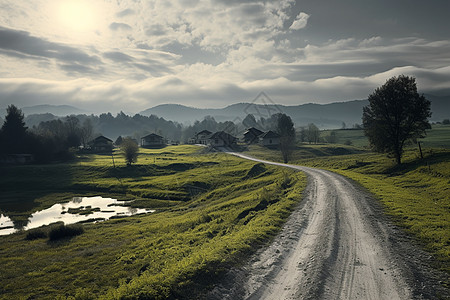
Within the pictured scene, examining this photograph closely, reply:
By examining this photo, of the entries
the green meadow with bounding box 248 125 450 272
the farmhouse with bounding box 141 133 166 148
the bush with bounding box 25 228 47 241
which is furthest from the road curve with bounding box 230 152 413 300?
the farmhouse with bounding box 141 133 166 148

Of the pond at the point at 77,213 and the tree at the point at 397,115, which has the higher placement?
the tree at the point at 397,115

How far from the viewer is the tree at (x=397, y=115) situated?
45.9m

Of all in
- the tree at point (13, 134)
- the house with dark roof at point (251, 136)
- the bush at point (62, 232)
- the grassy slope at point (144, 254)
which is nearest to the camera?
the grassy slope at point (144, 254)

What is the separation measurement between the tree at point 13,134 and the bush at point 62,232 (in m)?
84.8

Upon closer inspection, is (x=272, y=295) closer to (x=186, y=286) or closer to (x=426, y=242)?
(x=186, y=286)

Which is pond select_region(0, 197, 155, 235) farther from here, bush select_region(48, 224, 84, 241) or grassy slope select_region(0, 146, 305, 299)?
bush select_region(48, 224, 84, 241)

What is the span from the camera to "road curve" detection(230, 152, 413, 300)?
36.2ft

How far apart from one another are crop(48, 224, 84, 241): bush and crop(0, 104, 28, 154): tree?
84.8 metres

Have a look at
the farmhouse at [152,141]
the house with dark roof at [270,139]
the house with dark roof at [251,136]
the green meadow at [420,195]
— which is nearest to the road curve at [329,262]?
the green meadow at [420,195]

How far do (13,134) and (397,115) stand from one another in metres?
126

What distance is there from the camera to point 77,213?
45.3 m

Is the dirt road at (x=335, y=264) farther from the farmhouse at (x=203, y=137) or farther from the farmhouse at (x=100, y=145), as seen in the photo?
the farmhouse at (x=203, y=137)

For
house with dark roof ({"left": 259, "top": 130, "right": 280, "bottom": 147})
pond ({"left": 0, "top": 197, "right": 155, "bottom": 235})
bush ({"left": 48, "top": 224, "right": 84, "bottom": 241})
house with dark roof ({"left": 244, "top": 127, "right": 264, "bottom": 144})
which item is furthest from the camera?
house with dark roof ({"left": 244, "top": 127, "right": 264, "bottom": 144})

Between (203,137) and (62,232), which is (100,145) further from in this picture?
(62,232)
